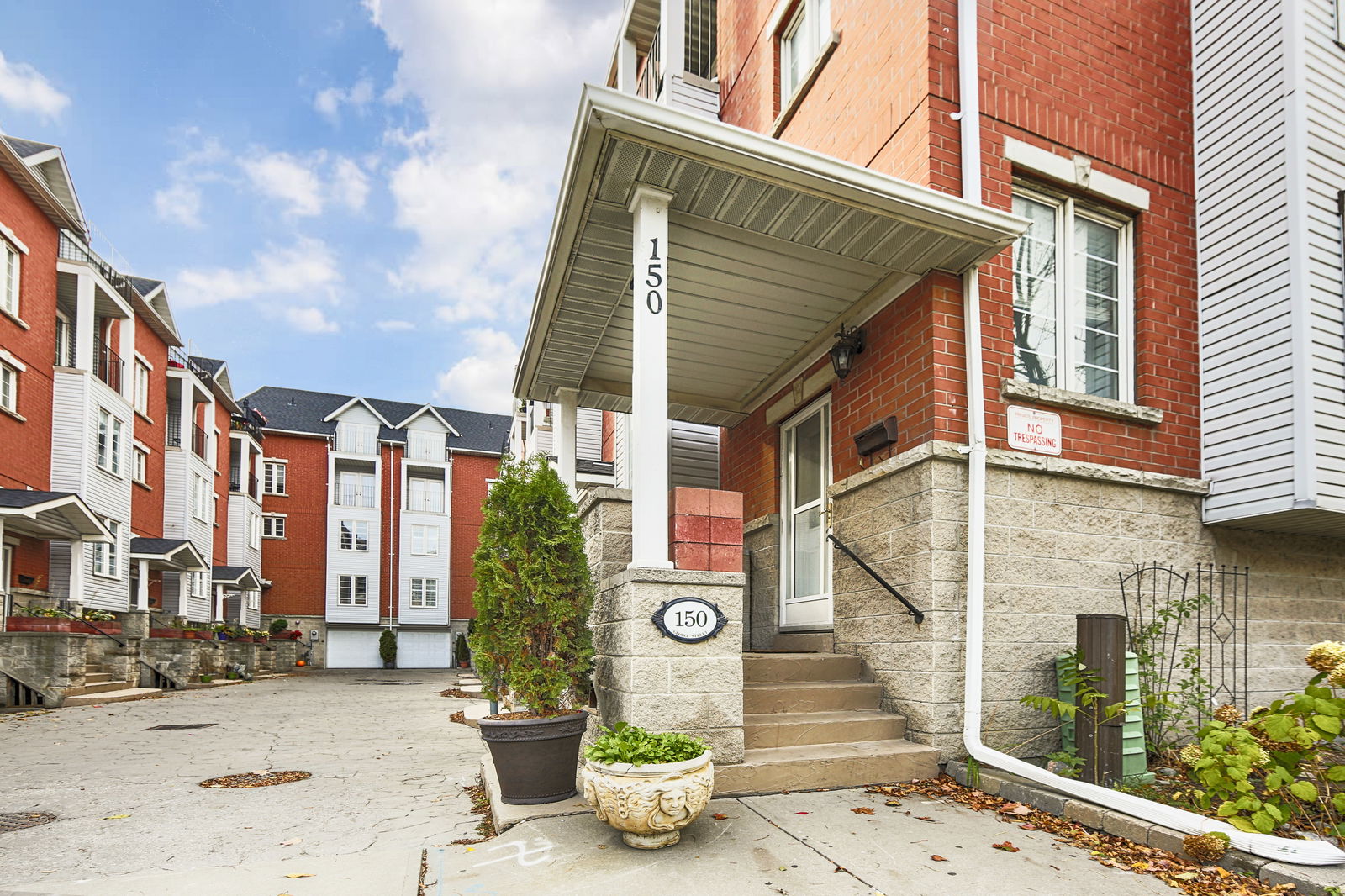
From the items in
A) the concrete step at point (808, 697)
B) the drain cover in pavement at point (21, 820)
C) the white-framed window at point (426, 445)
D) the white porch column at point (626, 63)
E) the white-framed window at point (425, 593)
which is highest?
the white porch column at point (626, 63)

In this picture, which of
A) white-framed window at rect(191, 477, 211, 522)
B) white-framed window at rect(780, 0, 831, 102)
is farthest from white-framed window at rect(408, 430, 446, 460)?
white-framed window at rect(780, 0, 831, 102)

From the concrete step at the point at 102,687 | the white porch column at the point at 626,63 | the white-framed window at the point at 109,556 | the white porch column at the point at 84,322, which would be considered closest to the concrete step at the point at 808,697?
the white porch column at the point at 626,63

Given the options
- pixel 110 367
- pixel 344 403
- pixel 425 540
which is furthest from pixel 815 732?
pixel 344 403

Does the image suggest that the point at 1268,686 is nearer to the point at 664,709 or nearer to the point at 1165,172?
the point at 1165,172

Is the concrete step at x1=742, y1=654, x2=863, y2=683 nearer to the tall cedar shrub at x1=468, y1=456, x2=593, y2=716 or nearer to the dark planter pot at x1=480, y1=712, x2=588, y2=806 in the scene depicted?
the tall cedar shrub at x1=468, y1=456, x2=593, y2=716

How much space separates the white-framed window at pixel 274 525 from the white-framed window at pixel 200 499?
7.75m

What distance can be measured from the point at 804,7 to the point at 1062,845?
7546 mm

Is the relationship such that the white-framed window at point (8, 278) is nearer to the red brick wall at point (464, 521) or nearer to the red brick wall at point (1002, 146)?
the red brick wall at point (1002, 146)

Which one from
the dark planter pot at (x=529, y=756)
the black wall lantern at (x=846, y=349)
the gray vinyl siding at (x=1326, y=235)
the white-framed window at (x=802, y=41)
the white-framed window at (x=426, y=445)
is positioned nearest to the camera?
the dark planter pot at (x=529, y=756)

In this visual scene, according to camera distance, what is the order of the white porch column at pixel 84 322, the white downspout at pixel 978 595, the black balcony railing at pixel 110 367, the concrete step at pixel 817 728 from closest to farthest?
1. the white downspout at pixel 978 595
2. the concrete step at pixel 817 728
3. the white porch column at pixel 84 322
4. the black balcony railing at pixel 110 367

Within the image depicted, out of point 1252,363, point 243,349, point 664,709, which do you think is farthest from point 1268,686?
point 243,349

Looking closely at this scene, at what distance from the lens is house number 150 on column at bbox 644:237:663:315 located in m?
4.51

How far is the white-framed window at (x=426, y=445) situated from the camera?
35.5 meters

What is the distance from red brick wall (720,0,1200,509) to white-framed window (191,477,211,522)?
23.7 metres
